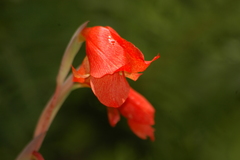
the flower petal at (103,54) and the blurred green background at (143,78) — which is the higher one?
the flower petal at (103,54)

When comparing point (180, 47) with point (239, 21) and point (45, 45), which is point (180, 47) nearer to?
point (239, 21)

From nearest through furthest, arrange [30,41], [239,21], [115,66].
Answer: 1. [115,66]
2. [30,41]
3. [239,21]

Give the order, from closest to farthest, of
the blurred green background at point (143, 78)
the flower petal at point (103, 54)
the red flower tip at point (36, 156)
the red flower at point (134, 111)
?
the flower petal at point (103, 54) < the red flower tip at point (36, 156) < the red flower at point (134, 111) < the blurred green background at point (143, 78)

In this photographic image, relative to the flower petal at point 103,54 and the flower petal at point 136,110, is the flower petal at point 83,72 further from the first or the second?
the flower petal at point 136,110

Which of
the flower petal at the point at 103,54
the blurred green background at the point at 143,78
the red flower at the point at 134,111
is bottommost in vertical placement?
the blurred green background at the point at 143,78

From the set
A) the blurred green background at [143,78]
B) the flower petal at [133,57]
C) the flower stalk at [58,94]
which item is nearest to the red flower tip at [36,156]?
the flower stalk at [58,94]

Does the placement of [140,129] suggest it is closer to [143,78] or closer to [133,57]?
[133,57]

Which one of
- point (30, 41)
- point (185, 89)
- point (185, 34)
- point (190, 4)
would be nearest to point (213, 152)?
point (185, 89)

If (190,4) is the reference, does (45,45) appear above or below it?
below
